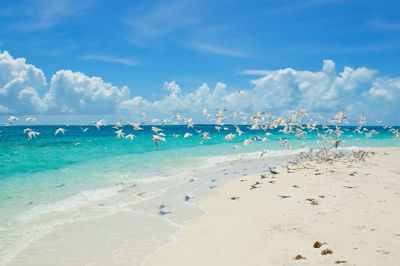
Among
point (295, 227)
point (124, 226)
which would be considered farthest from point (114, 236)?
point (295, 227)

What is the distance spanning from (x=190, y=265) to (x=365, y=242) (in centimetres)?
413

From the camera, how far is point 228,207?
10.7m

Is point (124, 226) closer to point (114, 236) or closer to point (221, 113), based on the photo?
point (114, 236)

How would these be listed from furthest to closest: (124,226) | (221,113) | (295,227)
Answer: (221,113) < (124,226) < (295,227)

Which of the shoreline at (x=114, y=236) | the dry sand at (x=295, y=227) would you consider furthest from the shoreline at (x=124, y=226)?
the dry sand at (x=295, y=227)

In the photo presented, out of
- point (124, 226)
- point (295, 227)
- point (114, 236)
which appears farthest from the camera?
point (124, 226)

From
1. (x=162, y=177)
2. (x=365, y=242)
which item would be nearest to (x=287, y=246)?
(x=365, y=242)

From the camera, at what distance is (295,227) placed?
25.5 feet

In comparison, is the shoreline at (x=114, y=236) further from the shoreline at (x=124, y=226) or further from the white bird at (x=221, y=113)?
the white bird at (x=221, y=113)

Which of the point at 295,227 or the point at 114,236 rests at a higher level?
the point at 295,227

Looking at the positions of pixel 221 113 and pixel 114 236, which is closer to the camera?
pixel 114 236

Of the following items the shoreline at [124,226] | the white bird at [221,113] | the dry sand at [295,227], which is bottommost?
the shoreline at [124,226]

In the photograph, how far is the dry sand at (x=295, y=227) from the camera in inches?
239

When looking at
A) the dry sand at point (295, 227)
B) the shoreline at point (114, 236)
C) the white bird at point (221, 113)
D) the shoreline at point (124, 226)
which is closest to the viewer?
the dry sand at point (295, 227)
